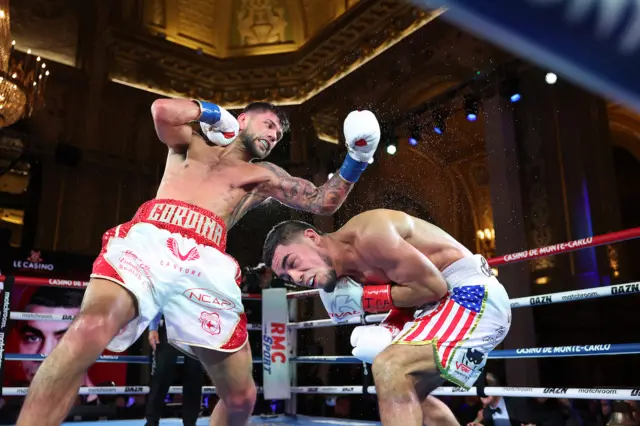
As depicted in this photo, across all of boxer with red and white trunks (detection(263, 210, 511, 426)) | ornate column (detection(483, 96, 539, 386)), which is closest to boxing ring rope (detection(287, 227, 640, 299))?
boxer with red and white trunks (detection(263, 210, 511, 426))

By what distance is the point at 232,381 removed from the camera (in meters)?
1.77

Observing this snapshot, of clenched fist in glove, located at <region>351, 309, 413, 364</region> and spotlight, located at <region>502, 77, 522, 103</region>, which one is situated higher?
spotlight, located at <region>502, 77, 522, 103</region>

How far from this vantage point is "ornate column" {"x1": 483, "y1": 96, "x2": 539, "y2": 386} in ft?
18.0

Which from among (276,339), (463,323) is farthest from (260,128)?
(276,339)

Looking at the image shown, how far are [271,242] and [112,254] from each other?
0.55 m

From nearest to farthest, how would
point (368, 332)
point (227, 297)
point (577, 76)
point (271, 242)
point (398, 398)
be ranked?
point (577, 76) < point (398, 398) < point (227, 297) < point (368, 332) < point (271, 242)

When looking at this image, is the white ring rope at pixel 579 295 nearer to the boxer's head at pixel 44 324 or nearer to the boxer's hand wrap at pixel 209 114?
the boxer's hand wrap at pixel 209 114

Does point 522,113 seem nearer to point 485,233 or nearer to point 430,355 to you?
point 485,233

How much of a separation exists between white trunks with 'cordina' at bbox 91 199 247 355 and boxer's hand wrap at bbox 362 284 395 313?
0.41 meters

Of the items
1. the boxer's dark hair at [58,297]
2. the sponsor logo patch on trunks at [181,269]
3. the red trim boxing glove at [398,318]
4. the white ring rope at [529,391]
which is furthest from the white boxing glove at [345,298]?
the boxer's dark hair at [58,297]

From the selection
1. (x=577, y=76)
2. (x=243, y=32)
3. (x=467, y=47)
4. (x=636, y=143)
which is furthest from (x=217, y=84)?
(x=577, y=76)

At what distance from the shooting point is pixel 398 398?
157cm

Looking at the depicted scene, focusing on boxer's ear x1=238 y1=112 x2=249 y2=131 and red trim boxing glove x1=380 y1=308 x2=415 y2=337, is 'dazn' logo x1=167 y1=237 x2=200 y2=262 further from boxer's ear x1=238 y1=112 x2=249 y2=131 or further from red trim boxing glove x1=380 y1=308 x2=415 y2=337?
red trim boxing glove x1=380 y1=308 x2=415 y2=337

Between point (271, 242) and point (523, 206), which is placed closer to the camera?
point (271, 242)
